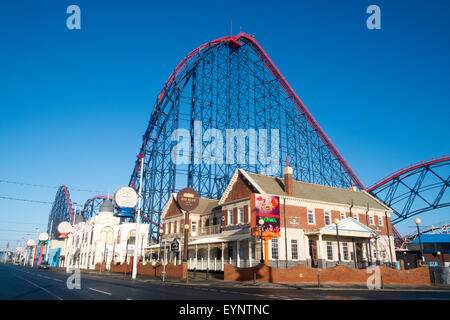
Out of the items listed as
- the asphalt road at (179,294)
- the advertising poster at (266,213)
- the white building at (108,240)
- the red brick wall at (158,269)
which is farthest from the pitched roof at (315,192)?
the white building at (108,240)

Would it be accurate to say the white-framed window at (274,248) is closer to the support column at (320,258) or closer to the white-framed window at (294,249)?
the white-framed window at (294,249)

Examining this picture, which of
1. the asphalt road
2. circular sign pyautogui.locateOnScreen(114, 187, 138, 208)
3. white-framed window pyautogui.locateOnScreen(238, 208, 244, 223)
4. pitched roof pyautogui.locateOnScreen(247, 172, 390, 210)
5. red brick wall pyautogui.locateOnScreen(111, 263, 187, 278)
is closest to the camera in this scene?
the asphalt road

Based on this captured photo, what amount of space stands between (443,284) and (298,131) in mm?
25816

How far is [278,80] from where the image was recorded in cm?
4484

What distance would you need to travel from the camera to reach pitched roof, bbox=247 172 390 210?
31.7 metres

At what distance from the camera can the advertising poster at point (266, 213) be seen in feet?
88.5

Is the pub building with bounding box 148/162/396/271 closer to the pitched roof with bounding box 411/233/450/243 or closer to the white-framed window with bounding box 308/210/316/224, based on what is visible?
the white-framed window with bounding box 308/210/316/224

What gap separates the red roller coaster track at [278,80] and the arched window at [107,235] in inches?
848

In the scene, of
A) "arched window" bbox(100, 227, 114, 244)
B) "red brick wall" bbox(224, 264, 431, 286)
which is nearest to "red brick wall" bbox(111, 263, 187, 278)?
"red brick wall" bbox(224, 264, 431, 286)

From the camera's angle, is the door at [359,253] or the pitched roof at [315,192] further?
the door at [359,253]

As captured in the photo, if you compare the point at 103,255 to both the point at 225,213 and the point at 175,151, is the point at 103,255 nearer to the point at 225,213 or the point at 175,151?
the point at 175,151

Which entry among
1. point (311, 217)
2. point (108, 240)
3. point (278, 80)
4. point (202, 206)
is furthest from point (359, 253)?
point (108, 240)

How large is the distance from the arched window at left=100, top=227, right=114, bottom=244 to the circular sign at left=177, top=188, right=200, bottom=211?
29138 mm

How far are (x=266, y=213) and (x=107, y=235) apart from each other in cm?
3500
